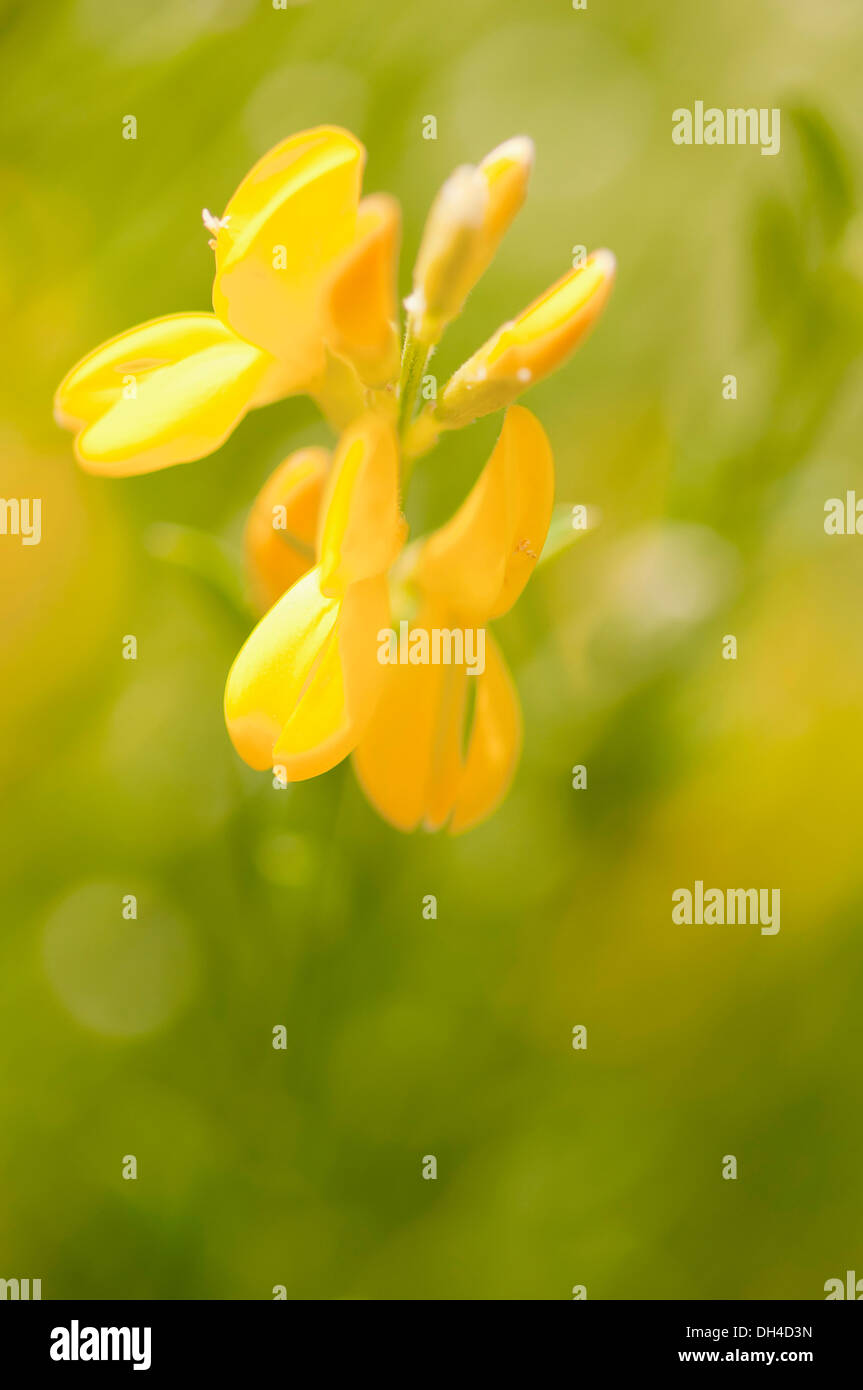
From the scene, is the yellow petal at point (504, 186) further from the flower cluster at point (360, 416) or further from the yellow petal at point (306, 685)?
the yellow petal at point (306, 685)

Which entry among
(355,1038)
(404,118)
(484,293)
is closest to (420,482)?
(484,293)

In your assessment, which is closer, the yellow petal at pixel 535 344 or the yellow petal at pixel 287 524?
the yellow petal at pixel 535 344

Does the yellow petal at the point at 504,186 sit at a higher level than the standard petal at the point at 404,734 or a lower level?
higher

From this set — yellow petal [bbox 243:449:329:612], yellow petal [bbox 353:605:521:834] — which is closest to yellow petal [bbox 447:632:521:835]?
yellow petal [bbox 353:605:521:834]

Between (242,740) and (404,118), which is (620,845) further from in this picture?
(404,118)

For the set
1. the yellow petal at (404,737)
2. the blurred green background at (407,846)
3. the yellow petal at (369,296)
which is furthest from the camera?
the blurred green background at (407,846)

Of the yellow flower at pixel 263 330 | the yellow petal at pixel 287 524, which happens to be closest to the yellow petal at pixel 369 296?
the yellow flower at pixel 263 330
